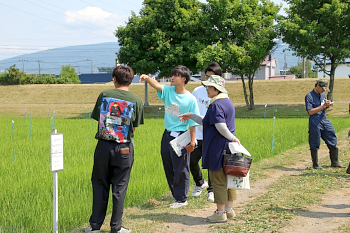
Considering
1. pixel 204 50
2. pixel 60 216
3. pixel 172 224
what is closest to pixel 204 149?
pixel 172 224

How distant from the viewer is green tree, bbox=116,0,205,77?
28.7 meters

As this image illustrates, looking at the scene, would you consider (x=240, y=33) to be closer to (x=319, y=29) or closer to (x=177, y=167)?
(x=319, y=29)

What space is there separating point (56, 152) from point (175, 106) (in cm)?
173

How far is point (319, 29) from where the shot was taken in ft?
75.1

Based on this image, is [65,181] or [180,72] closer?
[180,72]

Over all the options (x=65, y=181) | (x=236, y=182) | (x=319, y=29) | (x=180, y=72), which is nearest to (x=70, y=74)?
(x=319, y=29)

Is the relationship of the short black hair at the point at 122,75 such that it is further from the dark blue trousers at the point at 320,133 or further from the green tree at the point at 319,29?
the green tree at the point at 319,29

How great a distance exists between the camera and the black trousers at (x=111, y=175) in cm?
393

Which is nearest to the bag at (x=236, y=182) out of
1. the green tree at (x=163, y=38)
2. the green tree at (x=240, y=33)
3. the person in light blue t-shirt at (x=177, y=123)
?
the person in light blue t-shirt at (x=177, y=123)

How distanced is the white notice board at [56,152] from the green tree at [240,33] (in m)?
22.1

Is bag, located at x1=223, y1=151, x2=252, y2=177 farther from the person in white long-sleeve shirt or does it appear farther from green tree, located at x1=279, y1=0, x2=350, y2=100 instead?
green tree, located at x1=279, y1=0, x2=350, y2=100

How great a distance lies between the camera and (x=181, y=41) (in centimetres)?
2920

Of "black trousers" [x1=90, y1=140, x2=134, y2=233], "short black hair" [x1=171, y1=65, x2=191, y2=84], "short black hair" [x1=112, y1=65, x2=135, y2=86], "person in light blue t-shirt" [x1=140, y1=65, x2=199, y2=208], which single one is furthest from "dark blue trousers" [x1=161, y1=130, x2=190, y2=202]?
"short black hair" [x1=112, y1=65, x2=135, y2=86]

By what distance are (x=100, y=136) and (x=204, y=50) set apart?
909 inches
